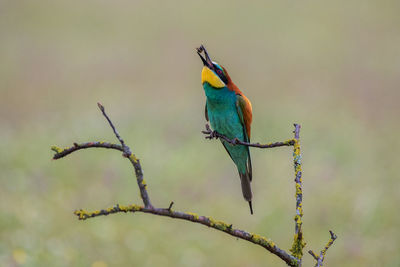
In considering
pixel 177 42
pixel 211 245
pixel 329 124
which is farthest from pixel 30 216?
pixel 177 42

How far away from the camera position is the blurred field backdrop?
5613 mm

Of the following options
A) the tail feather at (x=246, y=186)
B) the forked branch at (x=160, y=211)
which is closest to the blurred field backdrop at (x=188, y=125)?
the tail feather at (x=246, y=186)

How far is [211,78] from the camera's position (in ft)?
9.91

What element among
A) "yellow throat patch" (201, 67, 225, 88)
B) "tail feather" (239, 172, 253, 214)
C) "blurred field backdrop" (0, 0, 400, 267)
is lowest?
"tail feather" (239, 172, 253, 214)

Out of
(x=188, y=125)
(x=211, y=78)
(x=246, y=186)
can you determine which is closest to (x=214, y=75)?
(x=211, y=78)

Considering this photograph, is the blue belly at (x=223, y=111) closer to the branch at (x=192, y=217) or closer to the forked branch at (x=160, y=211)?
the forked branch at (x=160, y=211)

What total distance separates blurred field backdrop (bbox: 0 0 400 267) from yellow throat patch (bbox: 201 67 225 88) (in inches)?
102

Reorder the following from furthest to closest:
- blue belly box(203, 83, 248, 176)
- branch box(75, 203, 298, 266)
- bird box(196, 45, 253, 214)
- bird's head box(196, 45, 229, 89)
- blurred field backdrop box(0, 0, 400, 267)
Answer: blurred field backdrop box(0, 0, 400, 267), blue belly box(203, 83, 248, 176), bird box(196, 45, 253, 214), bird's head box(196, 45, 229, 89), branch box(75, 203, 298, 266)

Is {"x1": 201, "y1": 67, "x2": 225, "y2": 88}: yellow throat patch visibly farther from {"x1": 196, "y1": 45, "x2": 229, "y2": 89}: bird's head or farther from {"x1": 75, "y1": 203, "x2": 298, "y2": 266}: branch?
{"x1": 75, "y1": 203, "x2": 298, "y2": 266}: branch

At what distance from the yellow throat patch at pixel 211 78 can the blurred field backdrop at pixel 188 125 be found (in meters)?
2.58

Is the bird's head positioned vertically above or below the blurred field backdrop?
below

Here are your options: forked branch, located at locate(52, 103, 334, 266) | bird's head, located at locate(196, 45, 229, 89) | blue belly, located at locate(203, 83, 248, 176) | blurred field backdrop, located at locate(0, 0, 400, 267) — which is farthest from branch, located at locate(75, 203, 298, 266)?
blurred field backdrop, located at locate(0, 0, 400, 267)

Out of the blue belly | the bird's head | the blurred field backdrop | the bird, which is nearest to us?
the bird's head

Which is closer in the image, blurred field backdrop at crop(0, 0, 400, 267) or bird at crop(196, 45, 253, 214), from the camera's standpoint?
bird at crop(196, 45, 253, 214)
